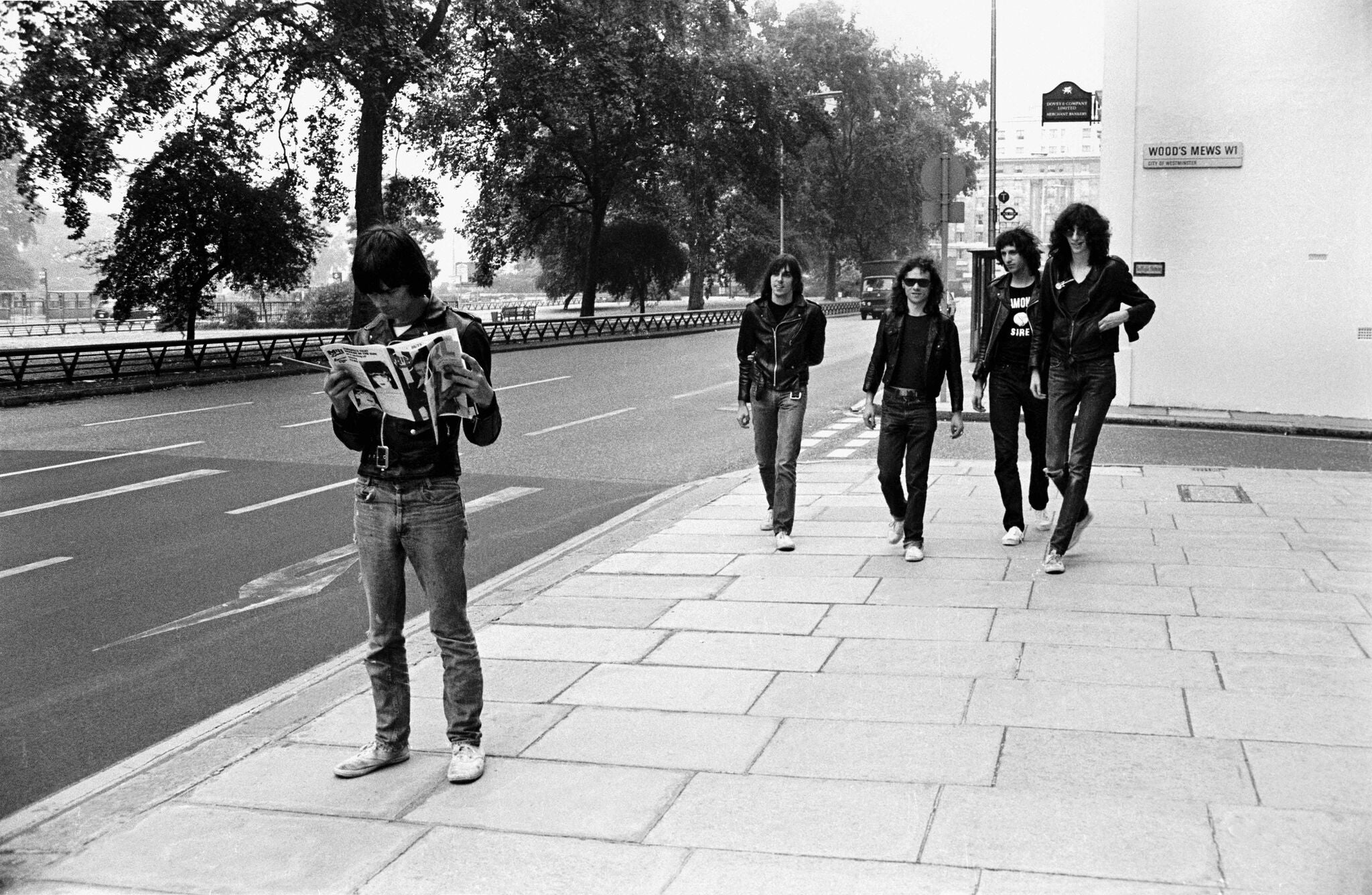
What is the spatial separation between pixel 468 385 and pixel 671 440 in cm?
1092

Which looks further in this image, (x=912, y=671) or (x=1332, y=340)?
(x=1332, y=340)

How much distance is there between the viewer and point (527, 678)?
18.9 feet

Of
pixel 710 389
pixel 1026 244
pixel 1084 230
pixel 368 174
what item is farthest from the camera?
pixel 368 174

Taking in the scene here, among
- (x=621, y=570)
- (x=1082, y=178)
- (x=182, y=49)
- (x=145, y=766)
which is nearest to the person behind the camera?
(x=145, y=766)

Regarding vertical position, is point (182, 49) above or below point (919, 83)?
below

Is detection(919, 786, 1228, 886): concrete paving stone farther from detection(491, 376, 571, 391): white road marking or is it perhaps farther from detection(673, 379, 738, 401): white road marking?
detection(491, 376, 571, 391): white road marking

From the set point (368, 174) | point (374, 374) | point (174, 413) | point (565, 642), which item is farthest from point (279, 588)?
point (368, 174)

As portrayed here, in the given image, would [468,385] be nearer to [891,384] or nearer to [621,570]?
[621,570]

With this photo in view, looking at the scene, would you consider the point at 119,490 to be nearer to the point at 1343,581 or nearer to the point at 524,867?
the point at 524,867

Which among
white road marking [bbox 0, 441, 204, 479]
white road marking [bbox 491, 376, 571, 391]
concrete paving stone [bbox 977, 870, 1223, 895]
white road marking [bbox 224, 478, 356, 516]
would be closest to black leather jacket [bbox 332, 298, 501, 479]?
concrete paving stone [bbox 977, 870, 1223, 895]

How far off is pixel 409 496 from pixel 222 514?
6.35 m

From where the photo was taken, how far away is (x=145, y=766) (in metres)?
4.82

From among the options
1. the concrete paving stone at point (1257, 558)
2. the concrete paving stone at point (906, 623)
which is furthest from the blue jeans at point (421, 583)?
the concrete paving stone at point (1257, 558)

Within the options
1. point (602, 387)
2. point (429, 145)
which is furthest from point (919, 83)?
point (602, 387)
